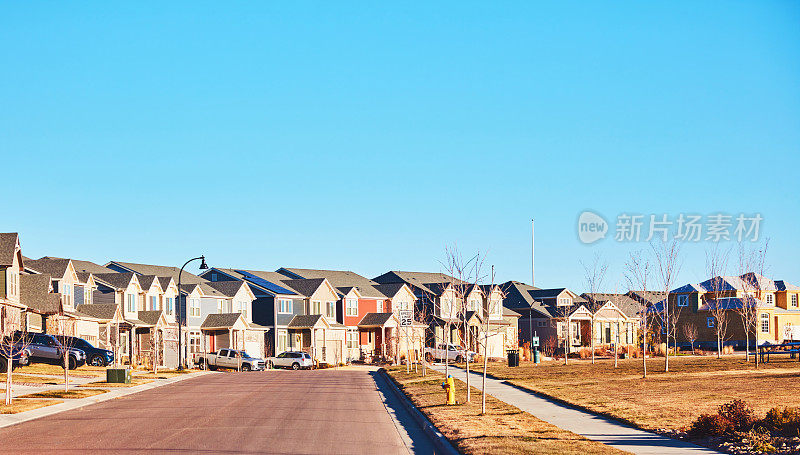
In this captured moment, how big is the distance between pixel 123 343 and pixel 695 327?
174 ft

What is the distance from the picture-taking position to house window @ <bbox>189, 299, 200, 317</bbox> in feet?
242

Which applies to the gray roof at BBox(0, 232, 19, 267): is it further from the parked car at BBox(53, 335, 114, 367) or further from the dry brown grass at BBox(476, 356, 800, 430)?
the dry brown grass at BBox(476, 356, 800, 430)

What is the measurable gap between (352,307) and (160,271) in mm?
18587

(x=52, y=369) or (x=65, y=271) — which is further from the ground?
(x=65, y=271)

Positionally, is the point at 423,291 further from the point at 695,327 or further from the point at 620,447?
the point at 620,447

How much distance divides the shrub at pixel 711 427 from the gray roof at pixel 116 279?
57431mm

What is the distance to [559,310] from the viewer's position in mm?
89750

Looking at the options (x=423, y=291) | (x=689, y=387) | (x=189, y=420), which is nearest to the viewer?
(x=189, y=420)

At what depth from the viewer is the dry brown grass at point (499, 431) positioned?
1520cm

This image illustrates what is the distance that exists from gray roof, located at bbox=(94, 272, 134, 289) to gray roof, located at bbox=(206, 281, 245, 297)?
1027cm

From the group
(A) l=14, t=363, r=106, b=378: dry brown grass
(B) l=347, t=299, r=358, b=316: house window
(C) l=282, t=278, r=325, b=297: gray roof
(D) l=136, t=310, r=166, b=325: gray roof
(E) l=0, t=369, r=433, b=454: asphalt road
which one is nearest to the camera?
(E) l=0, t=369, r=433, b=454: asphalt road

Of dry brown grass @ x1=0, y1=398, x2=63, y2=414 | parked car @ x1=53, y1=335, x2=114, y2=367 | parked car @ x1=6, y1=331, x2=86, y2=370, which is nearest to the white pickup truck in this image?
parked car @ x1=53, y1=335, x2=114, y2=367

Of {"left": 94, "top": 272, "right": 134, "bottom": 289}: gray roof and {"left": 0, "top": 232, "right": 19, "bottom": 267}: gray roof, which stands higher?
{"left": 0, "top": 232, "right": 19, "bottom": 267}: gray roof

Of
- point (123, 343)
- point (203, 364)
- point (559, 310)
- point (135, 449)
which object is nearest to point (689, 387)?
point (135, 449)
